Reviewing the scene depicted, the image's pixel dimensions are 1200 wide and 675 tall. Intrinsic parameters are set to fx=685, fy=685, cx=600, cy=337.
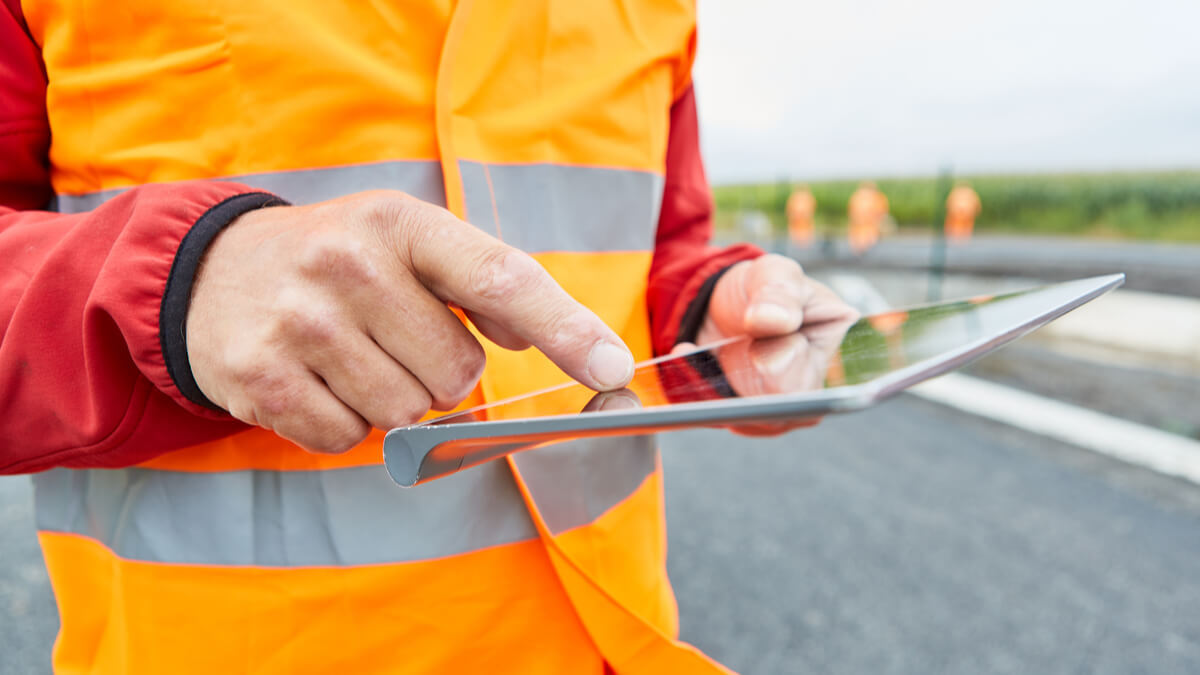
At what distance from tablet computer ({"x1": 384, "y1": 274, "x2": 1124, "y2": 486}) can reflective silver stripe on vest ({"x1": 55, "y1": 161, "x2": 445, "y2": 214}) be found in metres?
0.26

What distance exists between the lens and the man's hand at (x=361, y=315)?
0.46 m

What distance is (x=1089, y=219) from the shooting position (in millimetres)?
13602

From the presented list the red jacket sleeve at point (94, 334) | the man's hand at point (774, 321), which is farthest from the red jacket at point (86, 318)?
the man's hand at point (774, 321)

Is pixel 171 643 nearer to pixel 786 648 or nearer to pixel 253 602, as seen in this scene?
pixel 253 602

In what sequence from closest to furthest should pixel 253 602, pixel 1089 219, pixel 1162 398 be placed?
pixel 253 602, pixel 1162 398, pixel 1089 219

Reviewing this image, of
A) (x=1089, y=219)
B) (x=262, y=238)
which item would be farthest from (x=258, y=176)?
(x=1089, y=219)

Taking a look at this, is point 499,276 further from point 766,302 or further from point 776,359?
point 766,302

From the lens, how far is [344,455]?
670 mm

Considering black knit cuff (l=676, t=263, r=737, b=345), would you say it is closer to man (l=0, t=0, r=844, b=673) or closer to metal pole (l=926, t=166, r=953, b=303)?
man (l=0, t=0, r=844, b=673)

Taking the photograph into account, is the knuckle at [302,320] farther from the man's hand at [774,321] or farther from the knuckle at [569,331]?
the man's hand at [774,321]

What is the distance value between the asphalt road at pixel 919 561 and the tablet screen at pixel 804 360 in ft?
4.90

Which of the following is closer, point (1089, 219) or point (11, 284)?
point (11, 284)

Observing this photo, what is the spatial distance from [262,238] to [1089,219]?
16629 mm

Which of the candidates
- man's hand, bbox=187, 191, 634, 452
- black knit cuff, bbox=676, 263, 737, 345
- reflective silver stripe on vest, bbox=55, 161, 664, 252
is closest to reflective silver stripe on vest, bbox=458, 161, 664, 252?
reflective silver stripe on vest, bbox=55, 161, 664, 252
